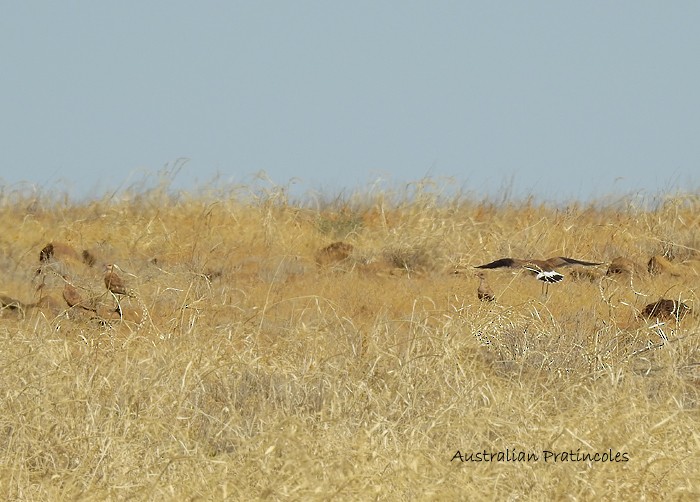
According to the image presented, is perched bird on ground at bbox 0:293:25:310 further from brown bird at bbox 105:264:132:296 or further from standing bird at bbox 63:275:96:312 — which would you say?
brown bird at bbox 105:264:132:296

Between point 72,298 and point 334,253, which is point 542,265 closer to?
point 334,253

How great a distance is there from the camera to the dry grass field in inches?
134

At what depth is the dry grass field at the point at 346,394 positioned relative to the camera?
134 inches

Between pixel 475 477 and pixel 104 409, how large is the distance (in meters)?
1.56

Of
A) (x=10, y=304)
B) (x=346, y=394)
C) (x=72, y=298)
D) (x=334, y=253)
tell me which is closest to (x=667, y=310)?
(x=346, y=394)

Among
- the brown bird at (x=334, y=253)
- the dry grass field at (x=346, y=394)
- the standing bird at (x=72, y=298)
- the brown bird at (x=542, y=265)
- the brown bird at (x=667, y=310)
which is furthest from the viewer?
the brown bird at (x=334, y=253)

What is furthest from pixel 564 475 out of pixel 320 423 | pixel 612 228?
pixel 612 228

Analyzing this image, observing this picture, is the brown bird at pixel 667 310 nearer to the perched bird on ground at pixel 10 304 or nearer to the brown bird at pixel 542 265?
the brown bird at pixel 542 265

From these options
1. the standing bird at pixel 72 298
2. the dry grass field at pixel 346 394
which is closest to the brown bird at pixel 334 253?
the dry grass field at pixel 346 394

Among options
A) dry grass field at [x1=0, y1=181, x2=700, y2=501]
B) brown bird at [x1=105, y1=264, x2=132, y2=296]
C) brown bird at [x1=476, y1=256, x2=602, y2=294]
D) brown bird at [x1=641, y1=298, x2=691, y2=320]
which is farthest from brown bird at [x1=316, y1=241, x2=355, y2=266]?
brown bird at [x1=641, y1=298, x2=691, y2=320]

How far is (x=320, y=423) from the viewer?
13.0 ft

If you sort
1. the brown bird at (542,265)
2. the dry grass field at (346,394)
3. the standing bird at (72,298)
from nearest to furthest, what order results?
the dry grass field at (346,394) → the standing bird at (72,298) → the brown bird at (542,265)

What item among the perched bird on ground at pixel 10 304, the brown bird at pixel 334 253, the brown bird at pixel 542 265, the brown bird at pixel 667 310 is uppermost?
the brown bird at pixel 667 310

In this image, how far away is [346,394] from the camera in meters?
4.32
